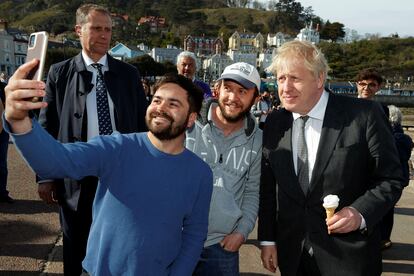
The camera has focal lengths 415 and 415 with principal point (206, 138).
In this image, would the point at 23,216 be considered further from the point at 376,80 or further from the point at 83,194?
the point at 376,80

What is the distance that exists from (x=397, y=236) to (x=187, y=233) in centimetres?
476

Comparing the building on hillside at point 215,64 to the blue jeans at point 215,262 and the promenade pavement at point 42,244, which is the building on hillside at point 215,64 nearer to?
the promenade pavement at point 42,244

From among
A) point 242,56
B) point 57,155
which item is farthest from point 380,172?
point 242,56

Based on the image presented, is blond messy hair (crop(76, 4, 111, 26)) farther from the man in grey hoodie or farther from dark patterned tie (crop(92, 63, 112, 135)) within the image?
the man in grey hoodie

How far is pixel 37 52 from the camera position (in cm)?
159

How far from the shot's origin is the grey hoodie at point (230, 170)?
2723mm

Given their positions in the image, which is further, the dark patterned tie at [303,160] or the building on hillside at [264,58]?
the building on hillside at [264,58]

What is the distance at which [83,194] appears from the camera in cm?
306

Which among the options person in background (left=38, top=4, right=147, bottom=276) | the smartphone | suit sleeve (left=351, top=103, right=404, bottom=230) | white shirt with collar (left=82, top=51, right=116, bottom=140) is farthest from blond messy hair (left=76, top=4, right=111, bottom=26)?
suit sleeve (left=351, top=103, right=404, bottom=230)

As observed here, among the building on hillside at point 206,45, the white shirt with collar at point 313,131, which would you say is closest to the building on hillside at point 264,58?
the building on hillside at point 206,45

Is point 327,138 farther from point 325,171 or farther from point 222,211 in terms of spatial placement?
point 222,211

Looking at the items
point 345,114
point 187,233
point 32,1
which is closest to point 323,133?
point 345,114

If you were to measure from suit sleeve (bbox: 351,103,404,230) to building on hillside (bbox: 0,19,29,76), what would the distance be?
80878 millimetres

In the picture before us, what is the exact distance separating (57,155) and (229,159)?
4.10 ft
